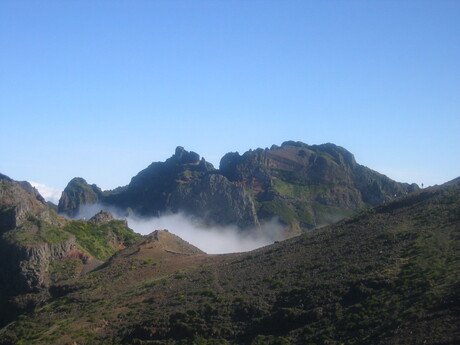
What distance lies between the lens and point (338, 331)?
38.1m

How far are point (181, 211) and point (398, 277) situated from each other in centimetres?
15178

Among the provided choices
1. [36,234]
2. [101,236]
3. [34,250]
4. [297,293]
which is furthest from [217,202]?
[297,293]

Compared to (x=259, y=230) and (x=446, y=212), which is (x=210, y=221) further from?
(x=446, y=212)

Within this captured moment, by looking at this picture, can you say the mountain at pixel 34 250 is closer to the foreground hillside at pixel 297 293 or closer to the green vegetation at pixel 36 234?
the green vegetation at pixel 36 234

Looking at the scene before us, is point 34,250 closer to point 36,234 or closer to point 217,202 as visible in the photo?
point 36,234

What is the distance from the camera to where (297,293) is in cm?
4750

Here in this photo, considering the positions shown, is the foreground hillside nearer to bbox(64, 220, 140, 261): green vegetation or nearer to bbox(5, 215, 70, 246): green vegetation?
bbox(5, 215, 70, 246): green vegetation

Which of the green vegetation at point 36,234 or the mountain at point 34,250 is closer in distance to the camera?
the mountain at point 34,250

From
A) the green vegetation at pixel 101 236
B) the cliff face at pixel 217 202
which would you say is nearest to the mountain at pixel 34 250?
the green vegetation at pixel 101 236

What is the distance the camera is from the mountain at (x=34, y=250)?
77125mm

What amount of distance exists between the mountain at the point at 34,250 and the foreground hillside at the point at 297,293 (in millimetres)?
10313

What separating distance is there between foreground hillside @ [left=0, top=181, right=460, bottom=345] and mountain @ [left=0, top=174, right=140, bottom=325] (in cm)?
1031

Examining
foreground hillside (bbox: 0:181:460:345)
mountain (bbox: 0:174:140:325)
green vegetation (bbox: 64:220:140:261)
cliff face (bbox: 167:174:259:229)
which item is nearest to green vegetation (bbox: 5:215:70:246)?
mountain (bbox: 0:174:140:325)

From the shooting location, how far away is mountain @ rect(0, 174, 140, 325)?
77.1 m
